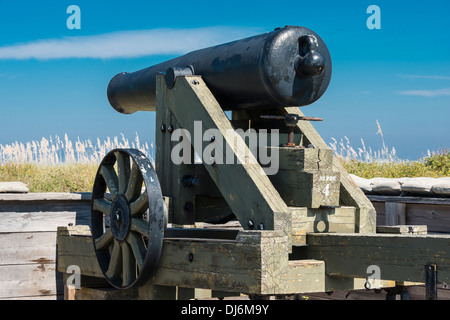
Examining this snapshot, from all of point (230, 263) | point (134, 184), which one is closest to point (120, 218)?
point (134, 184)

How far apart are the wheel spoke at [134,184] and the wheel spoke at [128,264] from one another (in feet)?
1.04

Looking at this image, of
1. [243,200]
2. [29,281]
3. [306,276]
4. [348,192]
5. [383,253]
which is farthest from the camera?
[29,281]

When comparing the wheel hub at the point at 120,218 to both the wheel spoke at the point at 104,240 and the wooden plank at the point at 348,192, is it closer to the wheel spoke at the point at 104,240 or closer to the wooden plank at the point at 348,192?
the wheel spoke at the point at 104,240

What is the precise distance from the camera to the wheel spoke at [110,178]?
5004 millimetres

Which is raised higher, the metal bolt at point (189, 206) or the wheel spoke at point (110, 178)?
the wheel spoke at point (110, 178)

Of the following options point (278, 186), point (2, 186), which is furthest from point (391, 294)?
point (2, 186)

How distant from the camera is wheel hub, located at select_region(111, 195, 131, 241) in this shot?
467 cm

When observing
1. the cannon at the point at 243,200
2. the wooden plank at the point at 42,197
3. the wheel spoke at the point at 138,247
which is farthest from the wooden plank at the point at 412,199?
the wheel spoke at the point at 138,247

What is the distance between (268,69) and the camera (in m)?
4.68

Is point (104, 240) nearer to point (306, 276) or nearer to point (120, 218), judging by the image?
point (120, 218)

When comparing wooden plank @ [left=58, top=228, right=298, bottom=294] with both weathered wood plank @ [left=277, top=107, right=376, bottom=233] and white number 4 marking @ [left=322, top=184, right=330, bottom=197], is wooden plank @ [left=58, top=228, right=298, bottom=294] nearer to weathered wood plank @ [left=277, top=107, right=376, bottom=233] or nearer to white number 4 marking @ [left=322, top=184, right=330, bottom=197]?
white number 4 marking @ [left=322, top=184, right=330, bottom=197]

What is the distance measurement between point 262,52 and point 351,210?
1.28 metres

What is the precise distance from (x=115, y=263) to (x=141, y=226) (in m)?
0.49

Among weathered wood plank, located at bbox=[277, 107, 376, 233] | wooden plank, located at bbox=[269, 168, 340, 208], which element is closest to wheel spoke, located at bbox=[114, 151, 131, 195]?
wooden plank, located at bbox=[269, 168, 340, 208]
